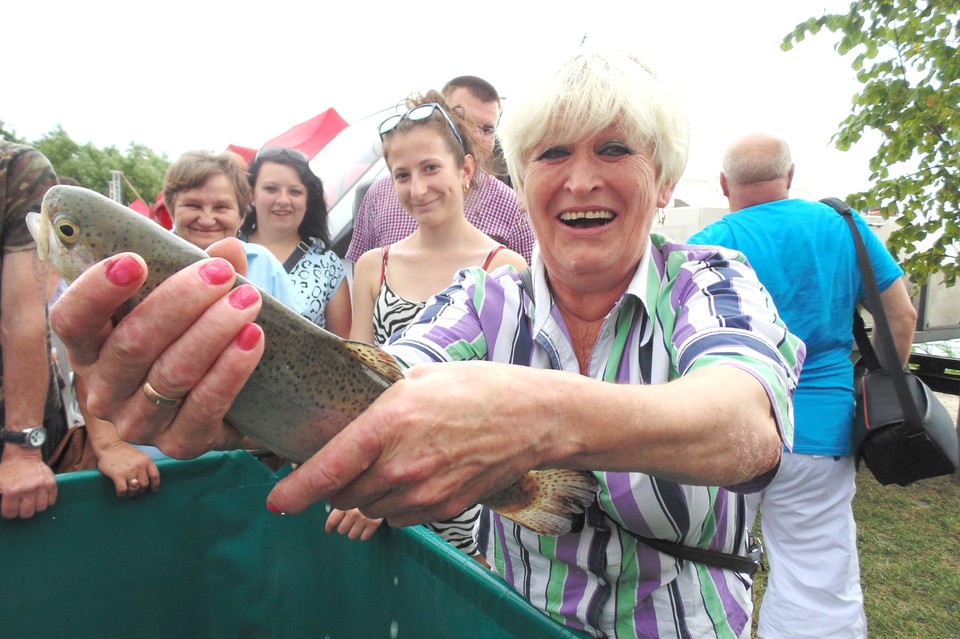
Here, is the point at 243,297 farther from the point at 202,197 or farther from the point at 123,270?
the point at 202,197

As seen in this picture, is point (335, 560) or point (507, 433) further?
point (335, 560)

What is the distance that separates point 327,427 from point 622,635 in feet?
3.28

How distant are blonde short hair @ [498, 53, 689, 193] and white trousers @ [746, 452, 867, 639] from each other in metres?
2.15

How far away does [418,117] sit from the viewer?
3268 mm

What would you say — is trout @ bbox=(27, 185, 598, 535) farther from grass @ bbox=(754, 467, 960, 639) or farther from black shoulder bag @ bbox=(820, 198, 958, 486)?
grass @ bbox=(754, 467, 960, 639)

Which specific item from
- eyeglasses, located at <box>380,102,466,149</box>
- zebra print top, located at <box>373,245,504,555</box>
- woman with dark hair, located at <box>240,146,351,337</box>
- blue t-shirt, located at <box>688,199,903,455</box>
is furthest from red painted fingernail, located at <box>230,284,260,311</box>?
blue t-shirt, located at <box>688,199,903,455</box>

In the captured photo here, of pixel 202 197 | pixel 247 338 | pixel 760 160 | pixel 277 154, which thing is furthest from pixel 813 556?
pixel 277 154

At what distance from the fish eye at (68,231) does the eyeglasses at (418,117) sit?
227cm

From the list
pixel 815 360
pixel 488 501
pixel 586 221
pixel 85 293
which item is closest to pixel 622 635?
pixel 488 501

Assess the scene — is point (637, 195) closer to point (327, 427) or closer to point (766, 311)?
point (766, 311)

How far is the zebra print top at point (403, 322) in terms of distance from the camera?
2873 mm

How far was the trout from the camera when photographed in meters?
1.21

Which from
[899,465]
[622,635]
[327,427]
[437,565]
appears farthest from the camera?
[899,465]

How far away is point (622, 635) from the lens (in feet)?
5.57
